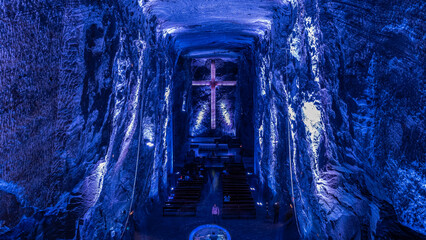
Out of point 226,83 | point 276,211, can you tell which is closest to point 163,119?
point 276,211

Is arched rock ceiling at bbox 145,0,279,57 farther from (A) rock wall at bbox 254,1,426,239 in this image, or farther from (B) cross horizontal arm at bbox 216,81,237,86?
(B) cross horizontal arm at bbox 216,81,237,86

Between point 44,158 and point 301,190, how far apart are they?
18.8ft

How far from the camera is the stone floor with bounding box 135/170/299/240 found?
847 cm

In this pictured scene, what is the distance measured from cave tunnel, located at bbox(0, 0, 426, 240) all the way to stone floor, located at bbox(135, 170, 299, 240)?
66 millimetres

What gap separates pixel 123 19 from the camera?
20.6 ft

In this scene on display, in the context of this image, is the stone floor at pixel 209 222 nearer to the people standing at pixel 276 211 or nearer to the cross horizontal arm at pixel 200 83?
the people standing at pixel 276 211

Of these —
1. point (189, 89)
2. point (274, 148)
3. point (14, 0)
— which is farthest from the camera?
point (189, 89)

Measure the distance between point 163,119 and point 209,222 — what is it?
15.1 feet

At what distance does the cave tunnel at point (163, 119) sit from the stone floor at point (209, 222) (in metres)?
0.07

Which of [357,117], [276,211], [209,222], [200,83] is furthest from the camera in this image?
[200,83]

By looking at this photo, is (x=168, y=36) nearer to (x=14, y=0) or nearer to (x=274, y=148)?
(x=274, y=148)

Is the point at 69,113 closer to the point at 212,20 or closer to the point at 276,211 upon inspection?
the point at 212,20

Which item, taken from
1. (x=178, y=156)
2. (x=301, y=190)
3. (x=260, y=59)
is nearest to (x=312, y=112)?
(x=301, y=190)

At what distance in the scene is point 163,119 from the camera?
11.1 m
